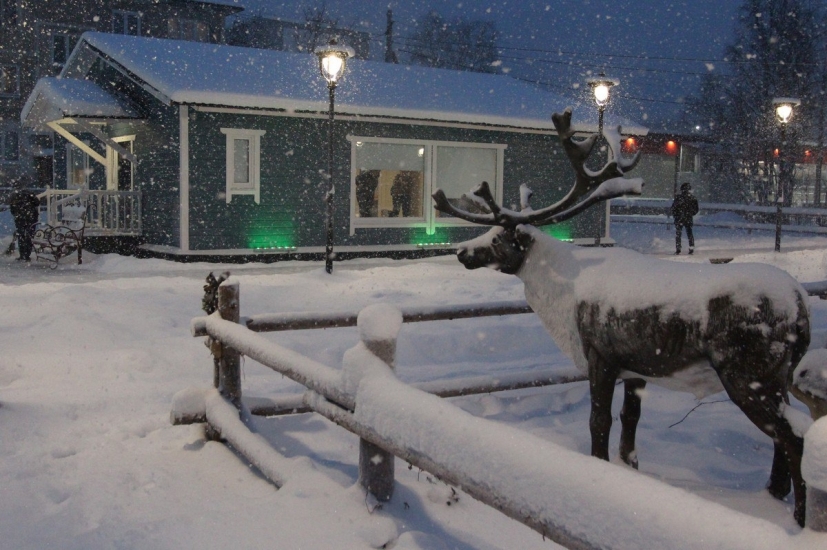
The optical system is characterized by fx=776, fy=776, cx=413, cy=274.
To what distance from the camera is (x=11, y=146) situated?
113 ft

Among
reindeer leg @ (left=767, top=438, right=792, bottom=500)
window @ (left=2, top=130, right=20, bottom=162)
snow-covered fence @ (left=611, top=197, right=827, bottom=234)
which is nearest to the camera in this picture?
reindeer leg @ (left=767, top=438, right=792, bottom=500)

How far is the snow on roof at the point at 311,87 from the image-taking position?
16.2 m

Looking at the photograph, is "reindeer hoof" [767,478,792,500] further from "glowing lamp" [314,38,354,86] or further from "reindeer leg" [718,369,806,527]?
"glowing lamp" [314,38,354,86]

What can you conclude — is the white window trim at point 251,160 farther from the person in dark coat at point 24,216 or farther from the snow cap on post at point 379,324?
the snow cap on post at point 379,324

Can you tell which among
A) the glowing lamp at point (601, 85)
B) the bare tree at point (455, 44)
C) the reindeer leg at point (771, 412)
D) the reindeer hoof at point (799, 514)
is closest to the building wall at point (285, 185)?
the glowing lamp at point (601, 85)

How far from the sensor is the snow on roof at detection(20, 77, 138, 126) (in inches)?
653

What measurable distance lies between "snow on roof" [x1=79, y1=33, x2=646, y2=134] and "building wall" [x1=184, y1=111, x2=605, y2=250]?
0.61 meters

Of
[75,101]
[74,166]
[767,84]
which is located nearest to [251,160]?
[75,101]

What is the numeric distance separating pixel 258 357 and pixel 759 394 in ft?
8.83

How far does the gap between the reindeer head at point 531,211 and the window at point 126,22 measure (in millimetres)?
37080

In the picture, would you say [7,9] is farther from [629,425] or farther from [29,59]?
[629,425]

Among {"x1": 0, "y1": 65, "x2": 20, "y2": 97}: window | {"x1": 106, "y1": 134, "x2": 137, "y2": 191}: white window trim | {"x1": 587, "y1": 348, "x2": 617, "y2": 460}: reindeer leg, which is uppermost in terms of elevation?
{"x1": 0, "y1": 65, "x2": 20, "y2": 97}: window

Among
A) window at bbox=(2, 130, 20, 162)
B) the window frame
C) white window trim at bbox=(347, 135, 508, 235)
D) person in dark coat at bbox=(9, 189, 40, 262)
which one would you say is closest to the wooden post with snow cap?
white window trim at bbox=(347, 135, 508, 235)

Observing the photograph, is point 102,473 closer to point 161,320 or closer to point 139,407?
point 139,407
